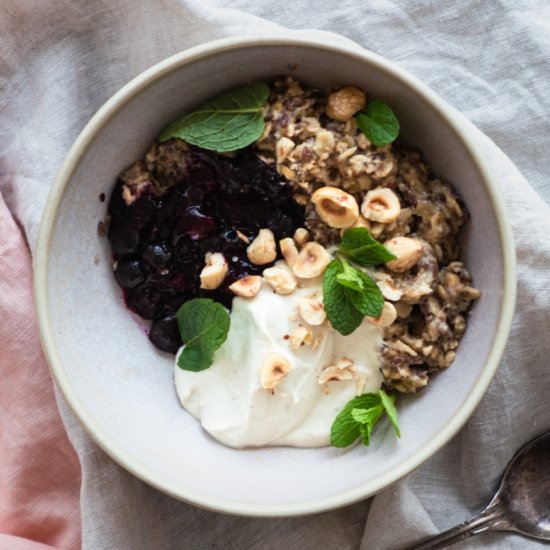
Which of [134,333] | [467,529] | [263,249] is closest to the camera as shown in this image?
[263,249]

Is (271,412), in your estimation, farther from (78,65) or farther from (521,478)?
(78,65)

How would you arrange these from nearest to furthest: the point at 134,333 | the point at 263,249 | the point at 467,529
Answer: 1. the point at 263,249
2. the point at 134,333
3. the point at 467,529

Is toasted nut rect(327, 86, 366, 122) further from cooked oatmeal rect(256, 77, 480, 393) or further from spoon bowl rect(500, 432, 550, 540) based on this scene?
spoon bowl rect(500, 432, 550, 540)

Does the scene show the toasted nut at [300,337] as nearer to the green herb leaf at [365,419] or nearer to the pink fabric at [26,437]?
the green herb leaf at [365,419]

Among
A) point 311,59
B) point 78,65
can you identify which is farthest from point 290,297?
point 78,65

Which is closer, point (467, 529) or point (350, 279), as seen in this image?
point (350, 279)

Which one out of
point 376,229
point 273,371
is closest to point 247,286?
point 273,371

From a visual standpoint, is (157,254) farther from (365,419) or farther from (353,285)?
(365,419)
